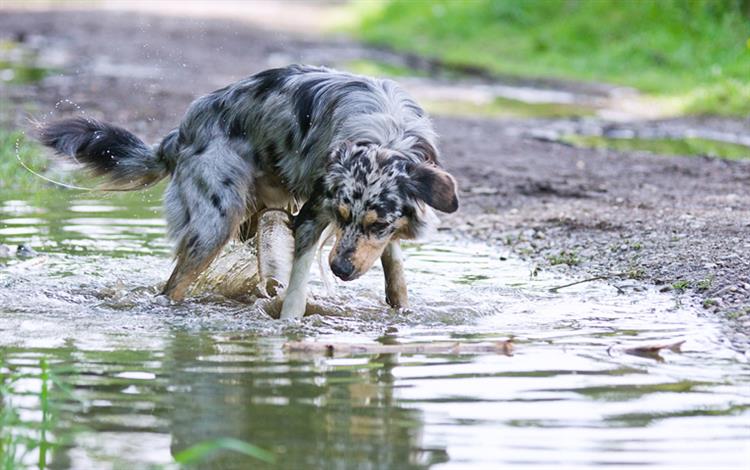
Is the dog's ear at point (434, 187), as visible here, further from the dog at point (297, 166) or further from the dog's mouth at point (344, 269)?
the dog's mouth at point (344, 269)

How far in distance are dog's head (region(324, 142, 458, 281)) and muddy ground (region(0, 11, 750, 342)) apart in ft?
5.67

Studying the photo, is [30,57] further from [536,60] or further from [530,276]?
[530,276]

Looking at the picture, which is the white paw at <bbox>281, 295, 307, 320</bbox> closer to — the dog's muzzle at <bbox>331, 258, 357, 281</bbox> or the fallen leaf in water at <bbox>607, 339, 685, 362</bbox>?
the dog's muzzle at <bbox>331, 258, 357, 281</bbox>

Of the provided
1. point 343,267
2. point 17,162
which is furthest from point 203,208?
point 17,162

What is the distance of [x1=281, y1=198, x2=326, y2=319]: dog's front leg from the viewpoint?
6.82m

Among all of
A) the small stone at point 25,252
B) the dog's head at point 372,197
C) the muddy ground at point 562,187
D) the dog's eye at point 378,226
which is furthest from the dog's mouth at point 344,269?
the small stone at point 25,252

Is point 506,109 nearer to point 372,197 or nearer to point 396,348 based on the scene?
point 372,197

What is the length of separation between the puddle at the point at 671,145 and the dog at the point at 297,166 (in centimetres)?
632

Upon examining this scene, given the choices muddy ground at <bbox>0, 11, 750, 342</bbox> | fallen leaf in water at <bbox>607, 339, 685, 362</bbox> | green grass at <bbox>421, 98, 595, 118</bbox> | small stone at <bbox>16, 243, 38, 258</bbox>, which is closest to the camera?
fallen leaf in water at <bbox>607, 339, 685, 362</bbox>

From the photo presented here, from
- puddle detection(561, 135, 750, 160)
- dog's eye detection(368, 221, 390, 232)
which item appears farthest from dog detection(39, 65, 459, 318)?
puddle detection(561, 135, 750, 160)

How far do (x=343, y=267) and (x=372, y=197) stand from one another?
1.30 feet

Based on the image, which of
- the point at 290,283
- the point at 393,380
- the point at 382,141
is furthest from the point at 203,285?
the point at 393,380

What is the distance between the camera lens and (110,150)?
7.53m

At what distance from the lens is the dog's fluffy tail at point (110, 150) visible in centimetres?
745
